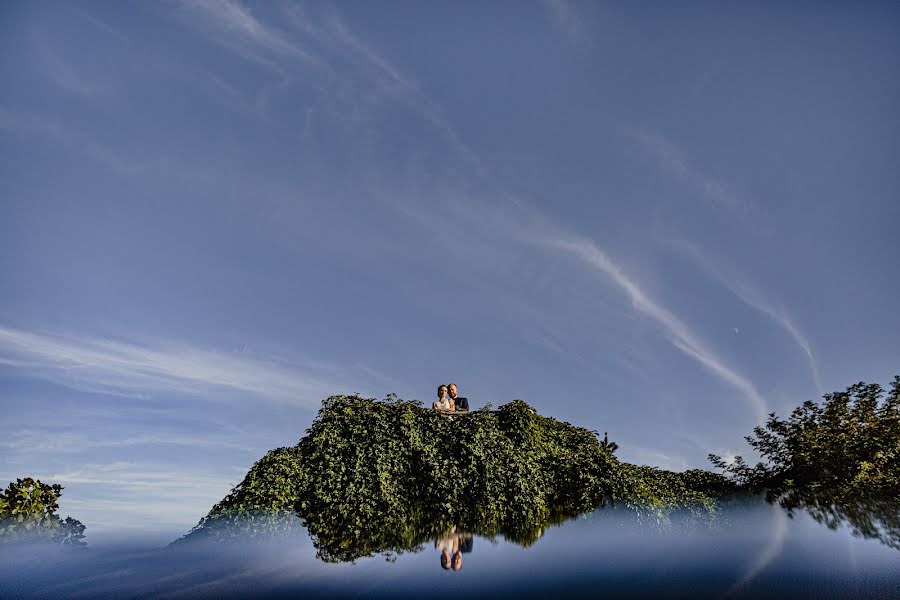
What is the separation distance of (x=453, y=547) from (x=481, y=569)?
147 cm

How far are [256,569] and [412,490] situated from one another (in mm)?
4163

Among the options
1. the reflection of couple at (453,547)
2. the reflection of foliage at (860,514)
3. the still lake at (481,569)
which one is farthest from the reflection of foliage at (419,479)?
the reflection of foliage at (860,514)

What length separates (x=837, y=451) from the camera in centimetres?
1803

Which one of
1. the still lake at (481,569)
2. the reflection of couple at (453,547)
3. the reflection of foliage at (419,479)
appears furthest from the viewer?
the reflection of foliage at (419,479)

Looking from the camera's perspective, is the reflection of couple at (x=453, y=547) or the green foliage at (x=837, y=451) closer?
the reflection of couple at (x=453, y=547)

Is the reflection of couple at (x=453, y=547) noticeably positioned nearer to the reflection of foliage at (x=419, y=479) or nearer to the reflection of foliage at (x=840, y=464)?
the reflection of foliage at (x=419, y=479)

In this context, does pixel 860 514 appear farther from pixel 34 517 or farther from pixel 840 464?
pixel 34 517

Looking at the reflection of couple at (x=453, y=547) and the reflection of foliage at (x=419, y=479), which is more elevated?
the reflection of foliage at (x=419, y=479)

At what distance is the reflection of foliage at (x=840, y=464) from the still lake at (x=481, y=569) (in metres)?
5.62

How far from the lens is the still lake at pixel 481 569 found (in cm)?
725

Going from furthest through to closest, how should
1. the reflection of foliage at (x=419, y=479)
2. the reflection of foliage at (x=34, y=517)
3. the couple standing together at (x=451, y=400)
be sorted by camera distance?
1. the couple standing together at (x=451, y=400)
2. the reflection of foliage at (x=419, y=479)
3. the reflection of foliage at (x=34, y=517)

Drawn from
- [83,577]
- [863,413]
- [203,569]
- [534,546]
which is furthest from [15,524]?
[863,413]

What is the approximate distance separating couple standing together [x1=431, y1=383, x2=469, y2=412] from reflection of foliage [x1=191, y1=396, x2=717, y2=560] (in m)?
0.98

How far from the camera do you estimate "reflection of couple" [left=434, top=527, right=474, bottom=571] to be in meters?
9.13
